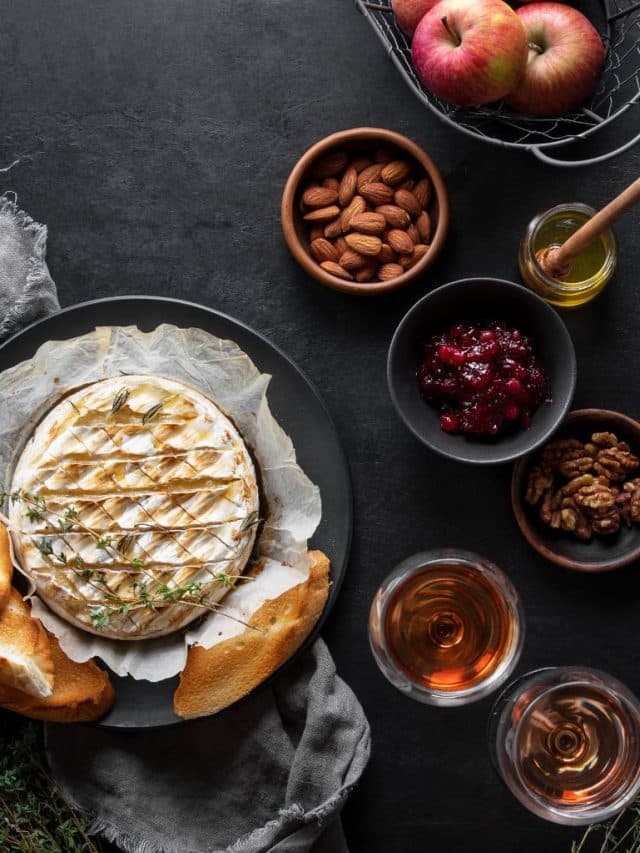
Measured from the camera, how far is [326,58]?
5.91ft

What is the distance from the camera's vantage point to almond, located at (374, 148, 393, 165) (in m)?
1.74

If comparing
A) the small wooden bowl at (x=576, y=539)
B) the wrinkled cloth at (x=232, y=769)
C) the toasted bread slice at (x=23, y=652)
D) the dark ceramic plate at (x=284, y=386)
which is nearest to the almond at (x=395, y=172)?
the dark ceramic plate at (x=284, y=386)

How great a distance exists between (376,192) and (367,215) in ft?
0.15

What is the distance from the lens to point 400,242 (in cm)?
171

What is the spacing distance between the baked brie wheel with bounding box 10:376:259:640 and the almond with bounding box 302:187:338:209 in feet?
1.42

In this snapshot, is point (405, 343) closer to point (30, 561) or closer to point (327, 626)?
point (327, 626)

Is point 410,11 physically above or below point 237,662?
above

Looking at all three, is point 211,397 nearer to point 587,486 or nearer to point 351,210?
point 351,210

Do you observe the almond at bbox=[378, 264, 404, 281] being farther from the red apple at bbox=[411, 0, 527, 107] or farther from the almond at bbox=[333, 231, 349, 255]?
the red apple at bbox=[411, 0, 527, 107]

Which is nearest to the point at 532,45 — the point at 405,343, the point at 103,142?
the point at 405,343

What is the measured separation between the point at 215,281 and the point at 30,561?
0.63 metres

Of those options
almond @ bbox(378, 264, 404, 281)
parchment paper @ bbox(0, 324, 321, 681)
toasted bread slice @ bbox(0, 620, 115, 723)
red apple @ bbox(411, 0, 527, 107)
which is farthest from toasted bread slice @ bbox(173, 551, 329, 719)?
red apple @ bbox(411, 0, 527, 107)

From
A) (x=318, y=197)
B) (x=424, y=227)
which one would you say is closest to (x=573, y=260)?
(x=424, y=227)

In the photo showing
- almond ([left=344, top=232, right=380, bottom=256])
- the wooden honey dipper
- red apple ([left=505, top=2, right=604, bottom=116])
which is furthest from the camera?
almond ([left=344, top=232, right=380, bottom=256])
